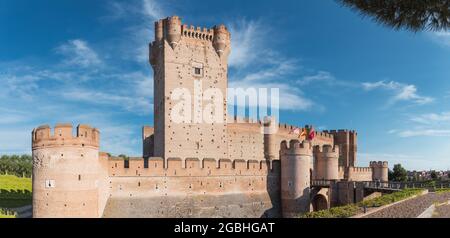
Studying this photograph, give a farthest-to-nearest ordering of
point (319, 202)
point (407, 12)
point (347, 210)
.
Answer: point (319, 202), point (347, 210), point (407, 12)

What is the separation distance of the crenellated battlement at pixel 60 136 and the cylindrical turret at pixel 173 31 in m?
11.3

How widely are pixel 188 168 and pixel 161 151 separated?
5093mm

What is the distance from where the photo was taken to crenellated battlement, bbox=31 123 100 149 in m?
19.0

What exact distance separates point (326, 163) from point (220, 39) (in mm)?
13288

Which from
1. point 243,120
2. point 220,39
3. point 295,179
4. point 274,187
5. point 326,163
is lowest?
point 274,187

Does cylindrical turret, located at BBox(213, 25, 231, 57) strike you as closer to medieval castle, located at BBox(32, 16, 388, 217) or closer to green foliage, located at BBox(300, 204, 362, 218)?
medieval castle, located at BBox(32, 16, 388, 217)

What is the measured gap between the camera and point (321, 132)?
44719 millimetres

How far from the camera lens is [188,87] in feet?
95.7

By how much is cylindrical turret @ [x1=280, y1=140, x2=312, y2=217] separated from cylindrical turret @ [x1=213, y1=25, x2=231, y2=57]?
30.7 feet

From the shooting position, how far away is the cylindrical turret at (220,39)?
1201 inches

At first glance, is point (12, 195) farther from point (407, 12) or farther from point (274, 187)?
point (407, 12)

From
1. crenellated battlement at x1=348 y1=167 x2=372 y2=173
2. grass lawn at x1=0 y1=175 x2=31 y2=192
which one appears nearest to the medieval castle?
crenellated battlement at x1=348 y1=167 x2=372 y2=173

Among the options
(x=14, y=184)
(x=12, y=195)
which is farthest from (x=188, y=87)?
(x=14, y=184)
